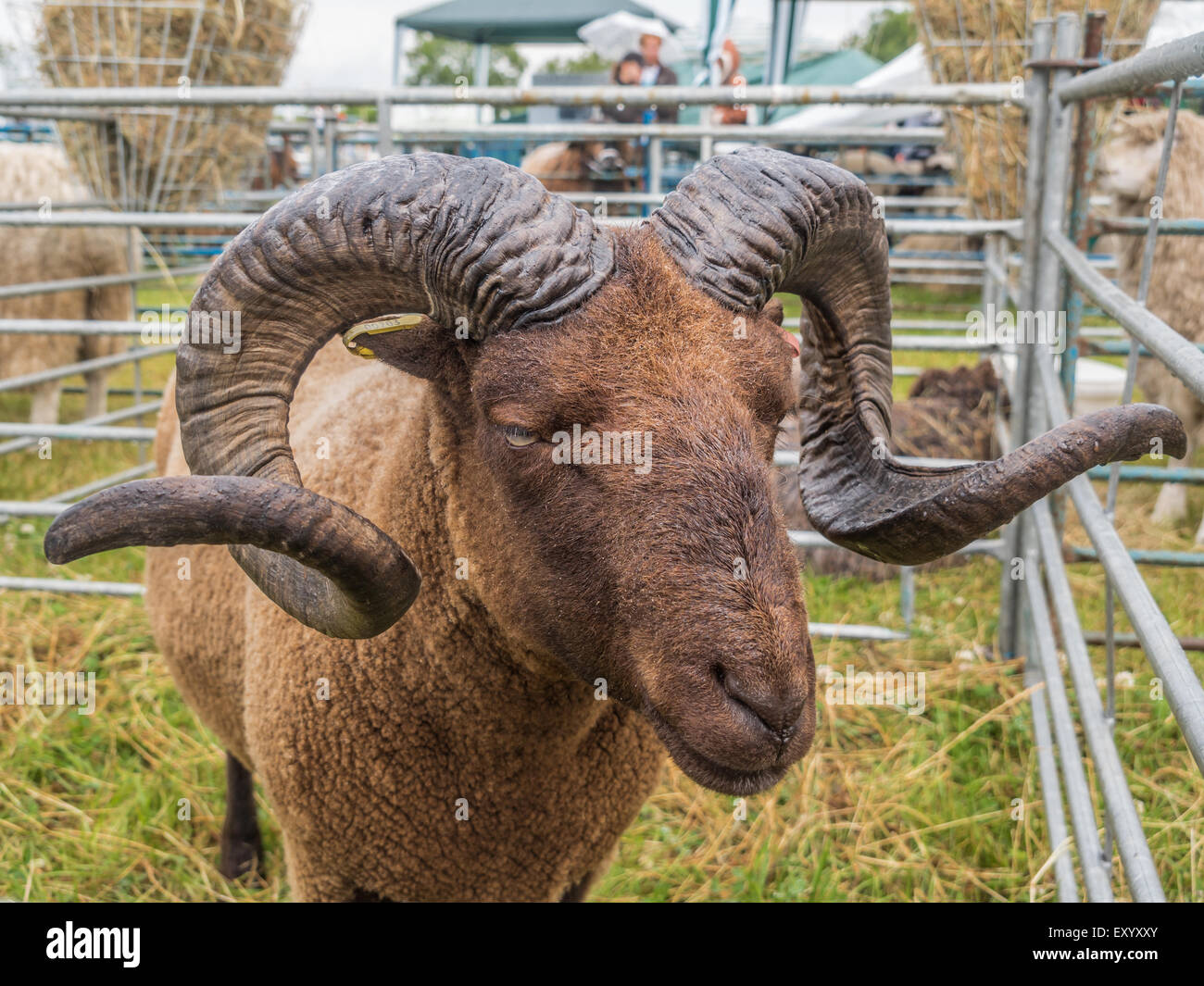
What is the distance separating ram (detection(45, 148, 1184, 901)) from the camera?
6.12ft

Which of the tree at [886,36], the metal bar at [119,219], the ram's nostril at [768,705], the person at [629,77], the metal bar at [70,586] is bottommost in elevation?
the metal bar at [70,586]

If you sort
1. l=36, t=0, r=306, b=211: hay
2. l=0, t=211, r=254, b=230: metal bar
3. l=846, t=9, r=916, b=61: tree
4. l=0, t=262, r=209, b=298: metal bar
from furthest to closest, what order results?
l=846, t=9, r=916, b=61: tree < l=36, t=0, r=306, b=211: hay < l=0, t=262, r=209, b=298: metal bar < l=0, t=211, r=254, b=230: metal bar

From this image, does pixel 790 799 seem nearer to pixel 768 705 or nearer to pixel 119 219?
pixel 768 705

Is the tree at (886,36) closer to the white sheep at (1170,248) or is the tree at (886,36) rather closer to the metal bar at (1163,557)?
the white sheep at (1170,248)

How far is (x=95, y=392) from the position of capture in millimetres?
8383

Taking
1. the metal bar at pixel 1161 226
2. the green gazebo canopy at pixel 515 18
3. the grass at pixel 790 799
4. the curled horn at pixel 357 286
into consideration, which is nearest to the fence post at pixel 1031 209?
the metal bar at pixel 1161 226

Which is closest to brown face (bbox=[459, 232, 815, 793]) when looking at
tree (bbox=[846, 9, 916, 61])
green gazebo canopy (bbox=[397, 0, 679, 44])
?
green gazebo canopy (bbox=[397, 0, 679, 44])

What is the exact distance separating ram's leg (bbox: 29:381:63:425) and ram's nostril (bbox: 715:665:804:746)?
7.83 meters

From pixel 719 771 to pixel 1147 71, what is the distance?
2085mm

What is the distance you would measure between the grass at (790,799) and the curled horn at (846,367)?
1199mm

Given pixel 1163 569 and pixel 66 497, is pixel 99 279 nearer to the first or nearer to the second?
pixel 66 497

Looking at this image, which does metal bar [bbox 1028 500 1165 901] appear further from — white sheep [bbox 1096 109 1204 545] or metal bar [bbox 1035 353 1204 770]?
white sheep [bbox 1096 109 1204 545]

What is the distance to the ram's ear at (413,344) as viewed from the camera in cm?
222
